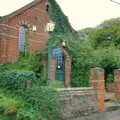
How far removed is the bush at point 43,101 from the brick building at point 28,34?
1106 cm

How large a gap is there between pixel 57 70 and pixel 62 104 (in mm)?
12095

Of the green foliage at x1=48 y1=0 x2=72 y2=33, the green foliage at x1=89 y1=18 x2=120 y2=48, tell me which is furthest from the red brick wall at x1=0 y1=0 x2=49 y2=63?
the green foliage at x1=89 y1=18 x2=120 y2=48

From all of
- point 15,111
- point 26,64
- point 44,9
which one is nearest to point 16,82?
point 15,111

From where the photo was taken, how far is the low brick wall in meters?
14.2

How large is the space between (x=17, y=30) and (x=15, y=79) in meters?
12.6

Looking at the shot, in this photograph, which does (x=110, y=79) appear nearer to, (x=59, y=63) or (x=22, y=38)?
(x=59, y=63)

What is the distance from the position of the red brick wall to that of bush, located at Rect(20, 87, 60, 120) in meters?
11.3

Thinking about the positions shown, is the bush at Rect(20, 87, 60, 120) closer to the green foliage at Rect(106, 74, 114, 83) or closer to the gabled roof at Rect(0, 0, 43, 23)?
the green foliage at Rect(106, 74, 114, 83)

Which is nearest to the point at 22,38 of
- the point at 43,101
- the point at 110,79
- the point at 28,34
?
the point at 28,34

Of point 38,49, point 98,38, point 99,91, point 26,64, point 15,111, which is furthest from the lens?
point 98,38

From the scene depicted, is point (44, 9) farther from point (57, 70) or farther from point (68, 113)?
point (68, 113)

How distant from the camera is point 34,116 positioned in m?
12.4

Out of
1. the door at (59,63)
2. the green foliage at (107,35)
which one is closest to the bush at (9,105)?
the door at (59,63)

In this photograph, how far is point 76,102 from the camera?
49.4ft
